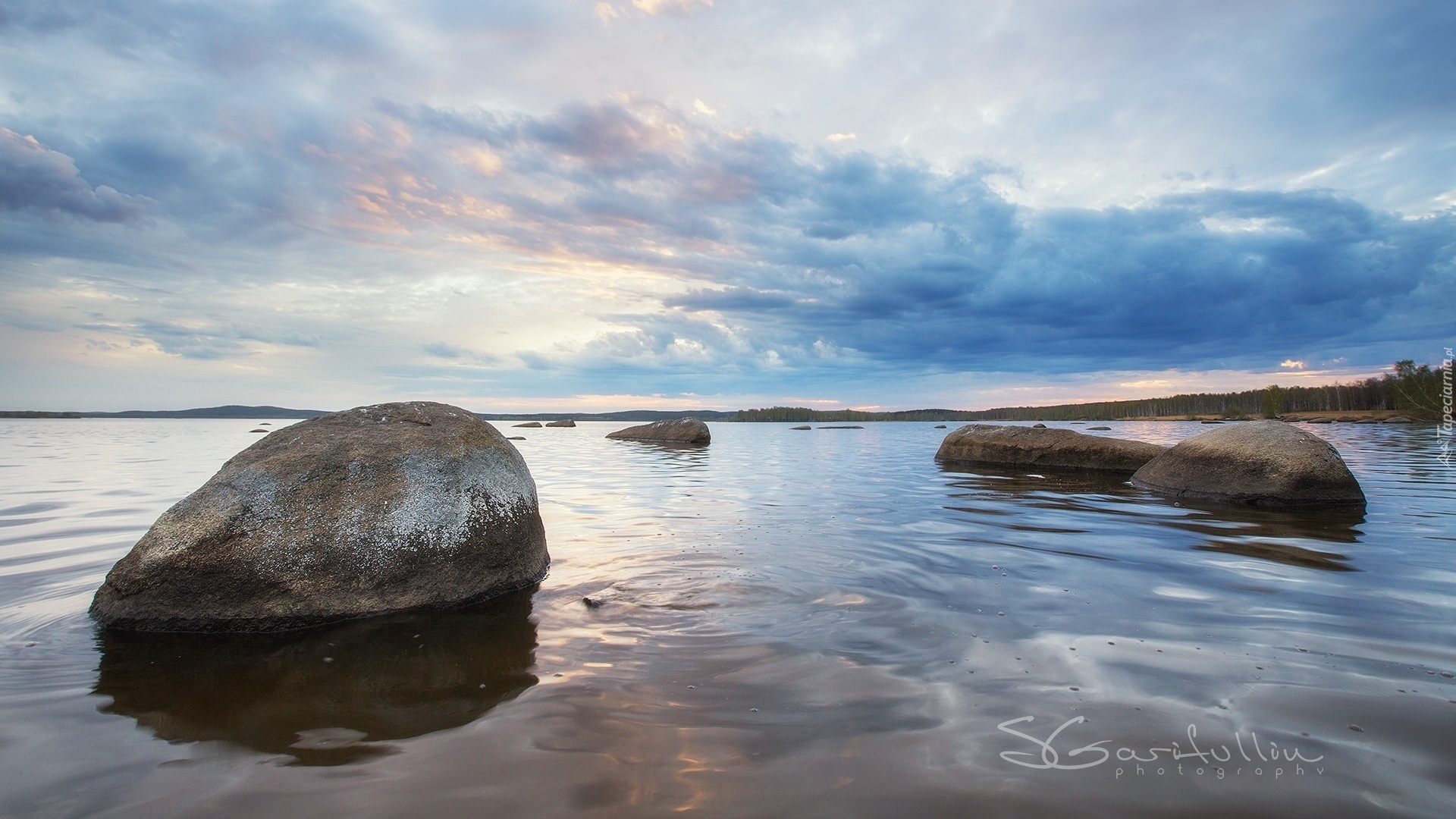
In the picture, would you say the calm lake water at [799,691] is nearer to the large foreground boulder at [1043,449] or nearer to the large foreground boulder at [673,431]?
the large foreground boulder at [1043,449]

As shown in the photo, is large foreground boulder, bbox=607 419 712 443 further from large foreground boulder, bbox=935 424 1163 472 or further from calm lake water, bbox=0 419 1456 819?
calm lake water, bbox=0 419 1456 819

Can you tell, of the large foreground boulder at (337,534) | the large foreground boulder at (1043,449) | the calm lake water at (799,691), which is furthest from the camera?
the large foreground boulder at (1043,449)

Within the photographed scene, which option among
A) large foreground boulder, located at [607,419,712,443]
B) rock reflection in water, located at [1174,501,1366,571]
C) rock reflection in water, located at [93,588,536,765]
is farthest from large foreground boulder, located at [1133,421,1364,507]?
large foreground boulder, located at [607,419,712,443]

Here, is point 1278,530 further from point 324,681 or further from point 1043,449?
point 324,681

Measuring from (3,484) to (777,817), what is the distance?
17.9 metres

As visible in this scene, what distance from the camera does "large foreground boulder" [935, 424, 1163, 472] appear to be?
1509 cm

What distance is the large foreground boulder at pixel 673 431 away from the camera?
1234 inches

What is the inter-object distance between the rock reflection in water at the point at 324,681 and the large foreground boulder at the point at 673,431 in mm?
26244

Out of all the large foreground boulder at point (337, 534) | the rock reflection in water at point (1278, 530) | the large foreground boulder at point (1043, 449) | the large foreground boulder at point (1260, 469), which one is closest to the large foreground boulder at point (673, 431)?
the large foreground boulder at point (1043, 449)

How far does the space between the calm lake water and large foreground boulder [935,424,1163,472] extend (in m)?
7.93

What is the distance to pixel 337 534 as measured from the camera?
520 centimetres

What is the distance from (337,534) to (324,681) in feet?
5.53

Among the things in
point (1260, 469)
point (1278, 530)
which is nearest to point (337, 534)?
point (1278, 530)

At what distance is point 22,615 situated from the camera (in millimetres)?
4949
